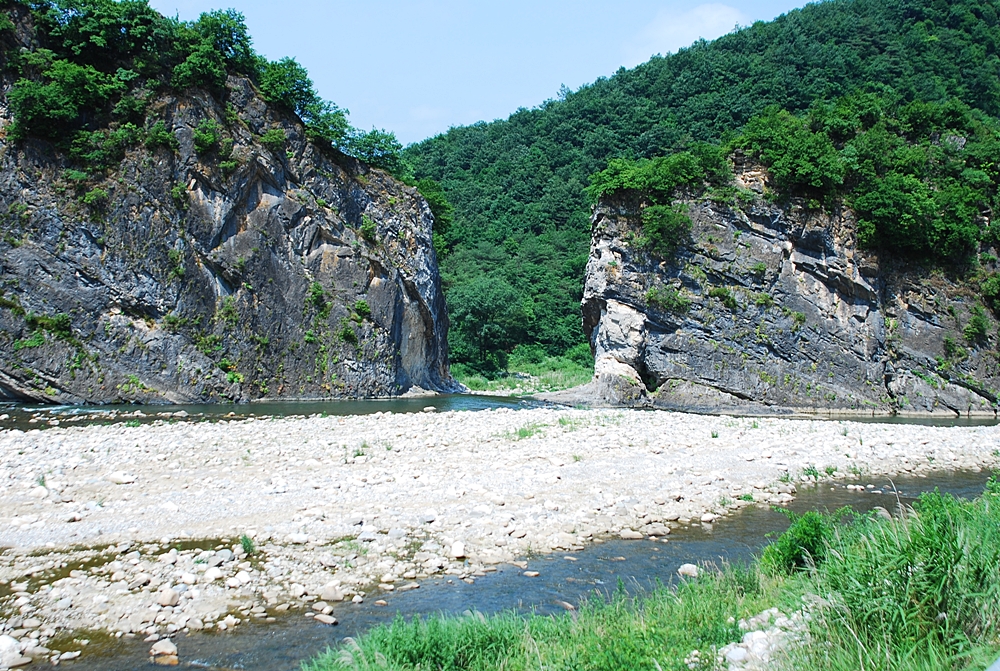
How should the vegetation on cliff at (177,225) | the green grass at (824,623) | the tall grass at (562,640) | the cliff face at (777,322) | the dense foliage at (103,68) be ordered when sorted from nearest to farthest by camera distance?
the green grass at (824,623) < the tall grass at (562,640) < the vegetation on cliff at (177,225) < the dense foliage at (103,68) < the cliff face at (777,322)

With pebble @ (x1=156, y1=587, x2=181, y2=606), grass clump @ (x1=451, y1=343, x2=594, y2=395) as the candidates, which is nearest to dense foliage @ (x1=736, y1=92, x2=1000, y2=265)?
grass clump @ (x1=451, y1=343, x2=594, y2=395)

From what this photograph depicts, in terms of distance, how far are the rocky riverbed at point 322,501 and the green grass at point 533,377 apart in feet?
102

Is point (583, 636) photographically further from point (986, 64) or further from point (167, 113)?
point (986, 64)

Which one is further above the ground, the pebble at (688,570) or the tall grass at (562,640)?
the tall grass at (562,640)

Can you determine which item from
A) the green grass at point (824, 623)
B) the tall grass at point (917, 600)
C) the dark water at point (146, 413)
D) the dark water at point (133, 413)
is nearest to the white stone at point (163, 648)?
the green grass at point (824, 623)

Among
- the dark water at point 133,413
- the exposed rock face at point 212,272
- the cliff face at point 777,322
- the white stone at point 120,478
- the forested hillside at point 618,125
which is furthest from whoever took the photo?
the forested hillside at point 618,125

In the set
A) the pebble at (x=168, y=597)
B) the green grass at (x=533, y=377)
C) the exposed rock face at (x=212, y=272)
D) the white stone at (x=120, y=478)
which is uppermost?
the exposed rock face at (x=212, y=272)

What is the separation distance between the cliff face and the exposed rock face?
1390cm

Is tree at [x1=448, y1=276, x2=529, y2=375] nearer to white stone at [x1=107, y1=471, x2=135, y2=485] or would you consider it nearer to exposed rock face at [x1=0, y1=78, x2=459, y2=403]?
exposed rock face at [x1=0, y1=78, x2=459, y2=403]

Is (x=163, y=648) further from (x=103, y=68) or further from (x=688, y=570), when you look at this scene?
(x=103, y=68)

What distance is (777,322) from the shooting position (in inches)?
1537

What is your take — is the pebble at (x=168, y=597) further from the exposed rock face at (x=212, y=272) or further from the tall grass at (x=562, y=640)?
the exposed rock face at (x=212, y=272)

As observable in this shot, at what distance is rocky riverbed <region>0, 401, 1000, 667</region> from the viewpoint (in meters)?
7.69

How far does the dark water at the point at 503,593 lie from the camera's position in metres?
6.43
